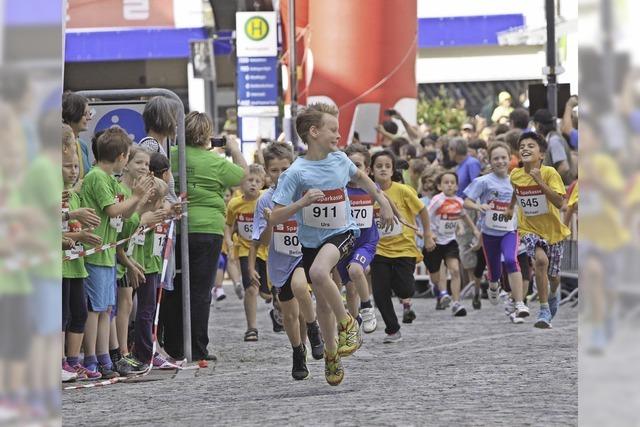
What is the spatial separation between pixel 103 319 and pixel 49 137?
6202 mm

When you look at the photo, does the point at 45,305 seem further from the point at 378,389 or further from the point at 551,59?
the point at 551,59

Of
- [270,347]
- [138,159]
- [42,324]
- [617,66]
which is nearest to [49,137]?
[42,324]

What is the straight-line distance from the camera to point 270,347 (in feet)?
41.7

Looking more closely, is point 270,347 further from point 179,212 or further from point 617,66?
point 617,66

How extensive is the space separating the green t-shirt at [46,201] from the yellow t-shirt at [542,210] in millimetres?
10099

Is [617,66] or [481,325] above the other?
[617,66]

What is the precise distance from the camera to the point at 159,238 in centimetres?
1102

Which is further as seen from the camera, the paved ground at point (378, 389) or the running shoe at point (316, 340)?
the running shoe at point (316, 340)

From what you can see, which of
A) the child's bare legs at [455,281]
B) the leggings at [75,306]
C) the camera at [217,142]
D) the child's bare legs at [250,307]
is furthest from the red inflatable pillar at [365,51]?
the leggings at [75,306]

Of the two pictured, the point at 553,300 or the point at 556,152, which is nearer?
the point at 553,300

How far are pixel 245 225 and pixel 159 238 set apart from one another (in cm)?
373

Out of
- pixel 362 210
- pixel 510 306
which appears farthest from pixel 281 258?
pixel 510 306

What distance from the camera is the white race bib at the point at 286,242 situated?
10.4 meters

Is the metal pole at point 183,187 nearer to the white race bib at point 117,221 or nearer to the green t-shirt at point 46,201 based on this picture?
the white race bib at point 117,221
